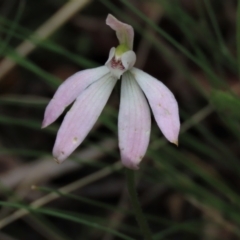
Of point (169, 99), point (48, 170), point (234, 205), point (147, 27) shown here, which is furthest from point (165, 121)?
point (147, 27)

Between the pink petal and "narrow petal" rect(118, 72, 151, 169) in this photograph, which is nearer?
"narrow petal" rect(118, 72, 151, 169)

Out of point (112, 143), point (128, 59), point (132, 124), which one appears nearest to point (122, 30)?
point (128, 59)

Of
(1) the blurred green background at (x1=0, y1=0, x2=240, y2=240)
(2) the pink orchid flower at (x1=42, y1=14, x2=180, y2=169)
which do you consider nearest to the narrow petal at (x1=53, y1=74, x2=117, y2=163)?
(2) the pink orchid flower at (x1=42, y1=14, x2=180, y2=169)

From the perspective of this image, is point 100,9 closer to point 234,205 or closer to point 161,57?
point 161,57

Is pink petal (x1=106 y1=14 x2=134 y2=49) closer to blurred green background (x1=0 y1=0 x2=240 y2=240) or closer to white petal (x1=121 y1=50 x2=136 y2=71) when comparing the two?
white petal (x1=121 y1=50 x2=136 y2=71)

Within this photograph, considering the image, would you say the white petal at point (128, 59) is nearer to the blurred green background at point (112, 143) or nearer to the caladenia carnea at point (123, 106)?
the caladenia carnea at point (123, 106)

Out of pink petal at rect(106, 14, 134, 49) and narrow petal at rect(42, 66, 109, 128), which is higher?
pink petal at rect(106, 14, 134, 49)

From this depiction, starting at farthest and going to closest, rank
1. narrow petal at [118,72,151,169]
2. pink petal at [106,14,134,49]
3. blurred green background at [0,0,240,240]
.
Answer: blurred green background at [0,0,240,240] < pink petal at [106,14,134,49] < narrow petal at [118,72,151,169]

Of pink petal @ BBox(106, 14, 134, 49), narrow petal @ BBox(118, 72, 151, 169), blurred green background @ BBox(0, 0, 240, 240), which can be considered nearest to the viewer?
narrow petal @ BBox(118, 72, 151, 169)
